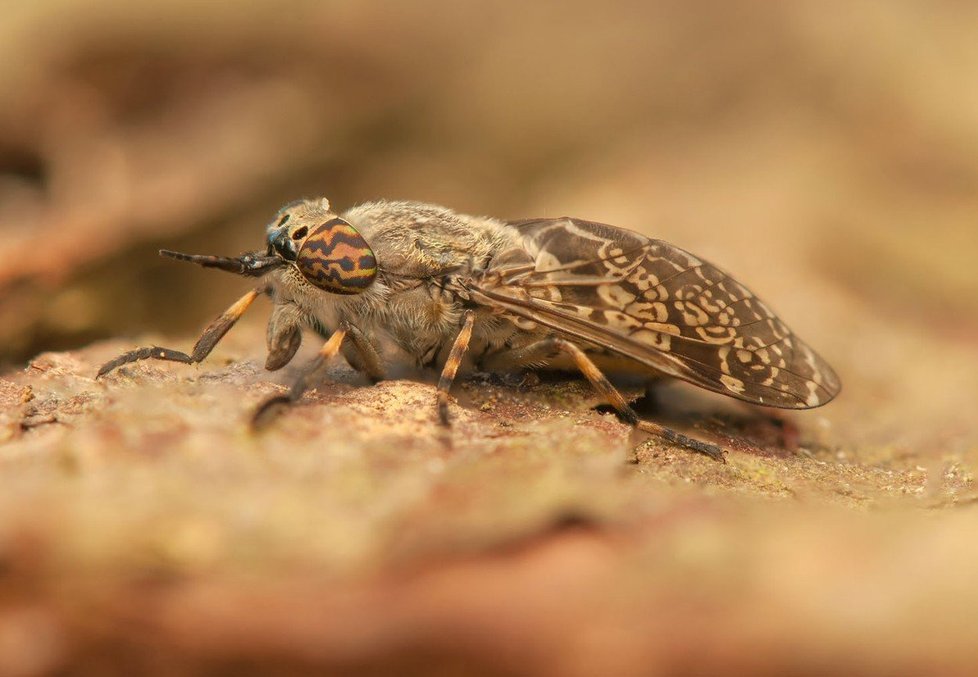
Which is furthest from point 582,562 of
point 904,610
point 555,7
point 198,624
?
point 555,7

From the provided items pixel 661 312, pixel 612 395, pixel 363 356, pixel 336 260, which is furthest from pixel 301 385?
pixel 661 312

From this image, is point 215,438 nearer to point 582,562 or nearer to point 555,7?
point 582,562

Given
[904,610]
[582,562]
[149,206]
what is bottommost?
[149,206]

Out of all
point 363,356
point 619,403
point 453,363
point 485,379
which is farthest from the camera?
point 485,379

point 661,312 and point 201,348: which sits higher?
point 661,312

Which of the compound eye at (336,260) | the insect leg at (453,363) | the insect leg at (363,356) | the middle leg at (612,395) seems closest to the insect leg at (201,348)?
the compound eye at (336,260)

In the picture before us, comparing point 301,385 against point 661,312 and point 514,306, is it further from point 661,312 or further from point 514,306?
point 661,312

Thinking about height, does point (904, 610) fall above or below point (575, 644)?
above
